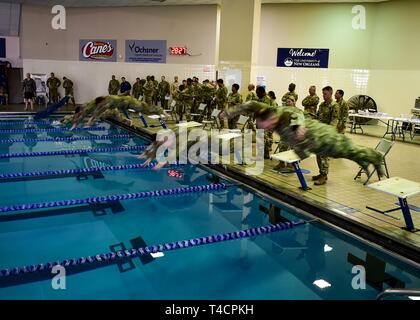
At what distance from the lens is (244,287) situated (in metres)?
3.71

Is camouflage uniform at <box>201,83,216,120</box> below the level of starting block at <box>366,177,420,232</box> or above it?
above

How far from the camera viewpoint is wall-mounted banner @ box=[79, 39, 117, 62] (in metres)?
17.1

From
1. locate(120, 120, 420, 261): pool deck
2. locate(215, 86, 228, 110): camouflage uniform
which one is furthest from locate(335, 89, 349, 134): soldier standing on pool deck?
locate(215, 86, 228, 110): camouflage uniform

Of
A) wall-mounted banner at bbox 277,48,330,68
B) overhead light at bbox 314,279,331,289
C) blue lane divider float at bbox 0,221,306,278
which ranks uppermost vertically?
wall-mounted banner at bbox 277,48,330,68

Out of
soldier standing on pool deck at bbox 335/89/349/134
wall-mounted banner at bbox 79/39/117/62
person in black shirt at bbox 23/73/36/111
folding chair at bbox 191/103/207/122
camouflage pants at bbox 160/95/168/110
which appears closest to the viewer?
soldier standing on pool deck at bbox 335/89/349/134

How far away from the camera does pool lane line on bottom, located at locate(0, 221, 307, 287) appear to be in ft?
11.9

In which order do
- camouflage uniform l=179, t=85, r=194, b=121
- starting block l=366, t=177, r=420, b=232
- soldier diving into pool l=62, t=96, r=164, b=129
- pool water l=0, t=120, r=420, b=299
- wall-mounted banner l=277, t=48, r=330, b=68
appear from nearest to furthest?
pool water l=0, t=120, r=420, b=299, starting block l=366, t=177, r=420, b=232, soldier diving into pool l=62, t=96, r=164, b=129, camouflage uniform l=179, t=85, r=194, b=121, wall-mounted banner l=277, t=48, r=330, b=68

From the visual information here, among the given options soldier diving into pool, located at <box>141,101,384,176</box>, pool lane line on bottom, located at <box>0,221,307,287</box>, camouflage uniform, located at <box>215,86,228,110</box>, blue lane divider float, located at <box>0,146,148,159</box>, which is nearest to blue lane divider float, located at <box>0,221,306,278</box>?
pool lane line on bottom, located at <box>0,221,307,287</box>

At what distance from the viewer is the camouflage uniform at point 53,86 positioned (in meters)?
16.6

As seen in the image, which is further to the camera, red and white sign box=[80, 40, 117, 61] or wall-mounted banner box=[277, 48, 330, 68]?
red and white sign box=[80, 40, 117, 61]

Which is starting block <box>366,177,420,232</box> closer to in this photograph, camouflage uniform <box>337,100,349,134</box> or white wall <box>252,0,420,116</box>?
camouflage uniform <box>337,100,349,134</box>

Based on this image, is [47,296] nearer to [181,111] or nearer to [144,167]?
[144,167]

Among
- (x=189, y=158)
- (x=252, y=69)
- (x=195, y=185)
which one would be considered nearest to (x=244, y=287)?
(x=195, y=185)

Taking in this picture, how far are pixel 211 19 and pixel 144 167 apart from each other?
10214 millimetres
